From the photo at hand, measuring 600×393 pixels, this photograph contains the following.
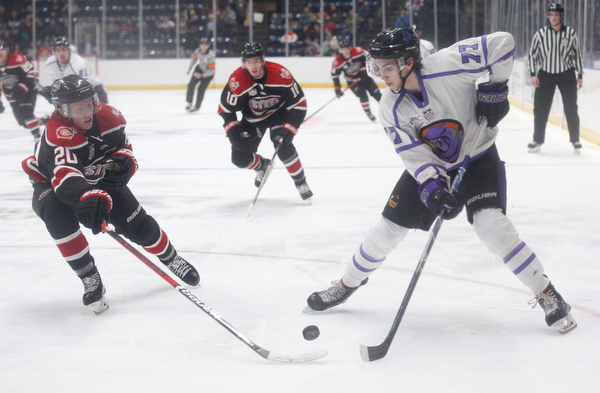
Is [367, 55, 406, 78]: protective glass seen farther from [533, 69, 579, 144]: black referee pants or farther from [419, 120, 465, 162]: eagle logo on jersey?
[533, 69, 579, 144]: black referee pants

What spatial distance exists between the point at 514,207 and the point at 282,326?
2.06 m

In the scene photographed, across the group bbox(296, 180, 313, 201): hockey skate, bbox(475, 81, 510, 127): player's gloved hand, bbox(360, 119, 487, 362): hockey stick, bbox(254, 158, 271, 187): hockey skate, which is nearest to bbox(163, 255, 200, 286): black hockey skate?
bbox(360, 119, 487, 362): hockey stick

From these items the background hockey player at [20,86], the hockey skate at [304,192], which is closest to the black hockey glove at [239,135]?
the hockey skate at [304,192]

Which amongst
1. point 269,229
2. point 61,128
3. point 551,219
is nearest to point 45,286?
point 61,128

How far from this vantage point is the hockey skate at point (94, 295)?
2305 mm

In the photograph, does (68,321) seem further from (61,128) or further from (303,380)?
(303,380)

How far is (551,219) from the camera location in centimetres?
343

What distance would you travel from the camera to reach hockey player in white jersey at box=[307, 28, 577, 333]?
1.97 meters

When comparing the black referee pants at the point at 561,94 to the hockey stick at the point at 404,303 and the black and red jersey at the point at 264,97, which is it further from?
the hockey stick at the point at 404,303

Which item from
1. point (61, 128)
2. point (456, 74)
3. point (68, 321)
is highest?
point (456, 74)

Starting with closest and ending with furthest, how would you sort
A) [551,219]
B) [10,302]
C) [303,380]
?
[303,380], [10,302], [551,219]

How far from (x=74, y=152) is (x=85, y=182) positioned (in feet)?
0.46

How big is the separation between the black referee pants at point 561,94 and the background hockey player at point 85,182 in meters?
3.90

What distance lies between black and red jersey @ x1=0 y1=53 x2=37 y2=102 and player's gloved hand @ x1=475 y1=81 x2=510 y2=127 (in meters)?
5.78
